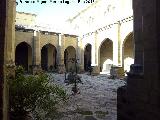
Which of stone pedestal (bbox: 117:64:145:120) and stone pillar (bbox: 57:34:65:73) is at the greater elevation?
stone pillar (bbox: 57:34:65:73)

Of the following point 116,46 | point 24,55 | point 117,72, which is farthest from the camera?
point 24,55

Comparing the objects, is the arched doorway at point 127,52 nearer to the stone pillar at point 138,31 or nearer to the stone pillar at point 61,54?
the stone pillar at point 61,54

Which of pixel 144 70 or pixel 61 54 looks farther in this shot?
pixel 61 54

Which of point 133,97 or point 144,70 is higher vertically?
point 144,70

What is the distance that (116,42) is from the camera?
21172mm

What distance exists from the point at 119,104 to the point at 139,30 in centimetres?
183

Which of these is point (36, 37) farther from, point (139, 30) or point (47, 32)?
point (139, 30)

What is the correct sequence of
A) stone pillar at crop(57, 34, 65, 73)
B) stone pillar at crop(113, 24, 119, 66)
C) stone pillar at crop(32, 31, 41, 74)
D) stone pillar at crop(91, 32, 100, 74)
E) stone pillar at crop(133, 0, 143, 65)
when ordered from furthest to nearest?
stone pillar at crop(57, 34, 65, 73) → stone pillar at crop(91, 32, 100, 74) → stone pillar at crop(32, 31, 41, 74) → stone pillar at crop(113, 24, 119, 66) → stone pillar at crop(133, 0, 143, 65)

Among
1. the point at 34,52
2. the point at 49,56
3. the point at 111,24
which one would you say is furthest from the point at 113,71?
the point at 49,56

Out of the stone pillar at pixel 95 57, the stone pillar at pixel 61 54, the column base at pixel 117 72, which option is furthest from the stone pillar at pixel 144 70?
the stone pillar at pixel 61 54

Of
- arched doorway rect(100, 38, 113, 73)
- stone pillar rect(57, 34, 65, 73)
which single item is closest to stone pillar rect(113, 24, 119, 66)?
arched doorway rect(100, 38, 113, 73)

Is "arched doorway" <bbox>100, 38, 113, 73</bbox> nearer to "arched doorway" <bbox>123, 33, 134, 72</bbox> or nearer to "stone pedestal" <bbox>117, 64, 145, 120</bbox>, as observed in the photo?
"arched doorway" <bbox>123, 33, 134, 72</bbox>

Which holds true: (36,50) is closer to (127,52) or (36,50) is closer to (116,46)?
(116,46)

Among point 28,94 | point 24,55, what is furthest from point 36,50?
point 28,94
